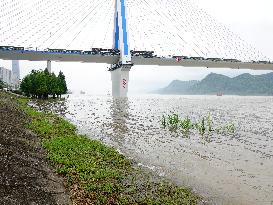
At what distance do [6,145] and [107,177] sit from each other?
3.50 m

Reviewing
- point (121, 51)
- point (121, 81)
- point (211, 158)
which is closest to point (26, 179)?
point (211, 158)

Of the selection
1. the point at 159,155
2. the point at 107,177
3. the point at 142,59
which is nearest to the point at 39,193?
the point at 107,177

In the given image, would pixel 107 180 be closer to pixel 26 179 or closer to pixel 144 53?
pixel 26 179

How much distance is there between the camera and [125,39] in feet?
322

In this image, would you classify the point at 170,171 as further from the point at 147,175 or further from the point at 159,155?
the point at 159,155

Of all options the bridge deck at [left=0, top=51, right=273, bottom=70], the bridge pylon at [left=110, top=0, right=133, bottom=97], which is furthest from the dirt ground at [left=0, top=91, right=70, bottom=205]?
the bridge deck at [left=0, top=51, right=273, bottom=70]

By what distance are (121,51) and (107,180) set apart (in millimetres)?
91259

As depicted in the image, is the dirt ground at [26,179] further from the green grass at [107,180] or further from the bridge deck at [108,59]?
the bridge deck at [108,59]

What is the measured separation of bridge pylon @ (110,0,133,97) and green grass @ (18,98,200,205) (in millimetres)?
83317

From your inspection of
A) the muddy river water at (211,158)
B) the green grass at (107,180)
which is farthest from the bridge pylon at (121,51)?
the green grass at (107,180)

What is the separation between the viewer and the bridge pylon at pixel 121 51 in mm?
95875

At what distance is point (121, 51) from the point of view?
3979 inches

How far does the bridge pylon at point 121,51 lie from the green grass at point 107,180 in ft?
273

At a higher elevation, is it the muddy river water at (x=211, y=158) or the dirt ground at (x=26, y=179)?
the dirt ground at (x=26, y=179)
